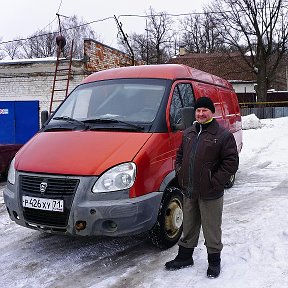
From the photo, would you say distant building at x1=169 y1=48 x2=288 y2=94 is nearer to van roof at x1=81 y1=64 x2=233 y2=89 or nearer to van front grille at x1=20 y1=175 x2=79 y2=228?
van roof at x1=81 y1=64 x2=233 y2=89

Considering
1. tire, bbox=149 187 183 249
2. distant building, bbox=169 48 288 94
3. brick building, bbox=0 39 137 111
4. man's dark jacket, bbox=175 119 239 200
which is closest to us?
man's dark jacket, bbox=175 119 239 200

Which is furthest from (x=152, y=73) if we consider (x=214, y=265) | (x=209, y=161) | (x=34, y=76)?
(x=34, y=76)

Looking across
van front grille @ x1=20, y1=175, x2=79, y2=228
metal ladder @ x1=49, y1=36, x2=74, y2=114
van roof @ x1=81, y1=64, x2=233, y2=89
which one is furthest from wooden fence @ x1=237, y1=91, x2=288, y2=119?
van front grille @ x1=20, y1=175, x2=79, y2=228

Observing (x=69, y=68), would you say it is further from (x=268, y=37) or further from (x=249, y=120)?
(x=268, y=37)

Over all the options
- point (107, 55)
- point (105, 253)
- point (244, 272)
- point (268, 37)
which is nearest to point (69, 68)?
point (107, 55)

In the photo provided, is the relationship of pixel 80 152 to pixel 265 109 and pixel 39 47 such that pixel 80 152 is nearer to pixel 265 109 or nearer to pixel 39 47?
Answer: pixel 265 109

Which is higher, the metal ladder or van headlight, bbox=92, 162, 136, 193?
the metal ladder

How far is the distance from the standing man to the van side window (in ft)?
3.32

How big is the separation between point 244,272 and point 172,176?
1.34 metres

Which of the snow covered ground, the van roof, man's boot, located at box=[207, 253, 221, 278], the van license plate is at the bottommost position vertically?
the snow covered ground

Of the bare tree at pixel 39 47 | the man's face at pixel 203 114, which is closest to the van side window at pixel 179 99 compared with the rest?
the man's face at pixel 203 114

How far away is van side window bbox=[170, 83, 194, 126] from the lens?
499cm

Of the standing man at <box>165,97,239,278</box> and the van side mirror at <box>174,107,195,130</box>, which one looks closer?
the standing man at <box>165,97,239,278</box>

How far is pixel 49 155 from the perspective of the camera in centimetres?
439
